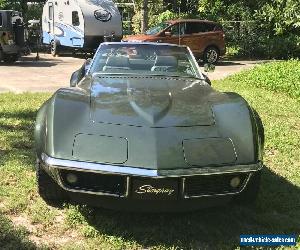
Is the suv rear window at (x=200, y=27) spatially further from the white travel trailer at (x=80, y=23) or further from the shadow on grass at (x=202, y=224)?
the shadow on grass at (x=202, y=224)

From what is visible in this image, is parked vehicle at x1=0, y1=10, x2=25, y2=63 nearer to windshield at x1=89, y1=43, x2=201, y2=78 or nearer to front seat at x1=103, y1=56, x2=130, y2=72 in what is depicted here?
windshield at x1=89, y1=43, x2=201, y2=78

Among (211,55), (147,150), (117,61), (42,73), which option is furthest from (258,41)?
(147,150)

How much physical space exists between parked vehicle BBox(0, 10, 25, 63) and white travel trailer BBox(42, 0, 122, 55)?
3068mm

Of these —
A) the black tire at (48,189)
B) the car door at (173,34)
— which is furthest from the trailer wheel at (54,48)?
the black tire at (48,189)

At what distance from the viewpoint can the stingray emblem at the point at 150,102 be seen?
3836 millimetres

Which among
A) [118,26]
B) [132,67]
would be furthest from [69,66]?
[132,67]

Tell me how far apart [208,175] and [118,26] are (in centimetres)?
1700

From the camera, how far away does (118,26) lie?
19.7m

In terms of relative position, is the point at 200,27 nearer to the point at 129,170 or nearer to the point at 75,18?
the point at 75,18

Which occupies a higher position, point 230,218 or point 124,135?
point 124,135

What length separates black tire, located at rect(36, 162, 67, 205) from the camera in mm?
3980

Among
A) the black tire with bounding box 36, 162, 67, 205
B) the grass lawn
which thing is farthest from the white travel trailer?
the black tire with bounding box 36, 162, 67, 205

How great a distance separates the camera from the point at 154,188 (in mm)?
3348

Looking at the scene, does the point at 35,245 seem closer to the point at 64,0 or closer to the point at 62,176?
the point at 62,176
